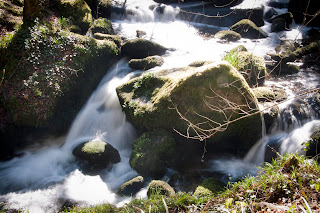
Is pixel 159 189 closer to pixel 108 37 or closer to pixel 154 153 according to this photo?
pixel 154 153

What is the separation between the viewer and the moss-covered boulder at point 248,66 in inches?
349

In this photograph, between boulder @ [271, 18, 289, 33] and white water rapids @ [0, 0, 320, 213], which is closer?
white water rapids @ [0, 0, 320, 213]

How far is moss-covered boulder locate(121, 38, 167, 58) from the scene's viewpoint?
11.4 metres

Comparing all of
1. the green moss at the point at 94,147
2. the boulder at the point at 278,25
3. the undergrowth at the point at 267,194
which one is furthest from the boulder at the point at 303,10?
the green moss at the point at 94,147

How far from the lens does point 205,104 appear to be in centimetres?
677

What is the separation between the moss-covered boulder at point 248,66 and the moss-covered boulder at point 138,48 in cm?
391

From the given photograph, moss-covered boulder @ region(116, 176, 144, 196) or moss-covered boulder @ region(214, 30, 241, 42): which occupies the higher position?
moss-covered boulder @ region(214, 30, 241, 42)

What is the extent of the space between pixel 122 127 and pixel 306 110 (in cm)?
628

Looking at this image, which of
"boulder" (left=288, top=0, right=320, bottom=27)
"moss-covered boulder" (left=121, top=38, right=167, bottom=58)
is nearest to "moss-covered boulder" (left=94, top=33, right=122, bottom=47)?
"moss-covered boulder" (left=121, top=38, right=167, bottom=58)

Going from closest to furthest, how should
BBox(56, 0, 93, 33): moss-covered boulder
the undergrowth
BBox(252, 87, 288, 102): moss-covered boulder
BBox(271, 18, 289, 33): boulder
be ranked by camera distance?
the undergrowth
BBox(252, 87, 288, 102): moss-covered boulder
BBox(56, 0, 93, 33): moss-covered boulder
BBox(271, 18, 289, 33): boulder

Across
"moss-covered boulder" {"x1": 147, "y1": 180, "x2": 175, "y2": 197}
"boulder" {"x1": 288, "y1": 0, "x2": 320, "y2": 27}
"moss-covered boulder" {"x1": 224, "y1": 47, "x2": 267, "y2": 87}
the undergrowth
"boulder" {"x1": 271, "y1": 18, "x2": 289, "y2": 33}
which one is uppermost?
"boulder" {"x1": 288, "y1": 0, "x2": 320, "y2": 27}

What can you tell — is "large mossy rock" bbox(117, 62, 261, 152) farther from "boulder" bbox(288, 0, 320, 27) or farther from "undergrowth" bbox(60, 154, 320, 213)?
"boulder" bbox(288, 0, 320, 27)

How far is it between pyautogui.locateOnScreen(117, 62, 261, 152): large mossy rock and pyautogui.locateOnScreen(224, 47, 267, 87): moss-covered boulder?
211 cm

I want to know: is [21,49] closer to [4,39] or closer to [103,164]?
[4,39]
